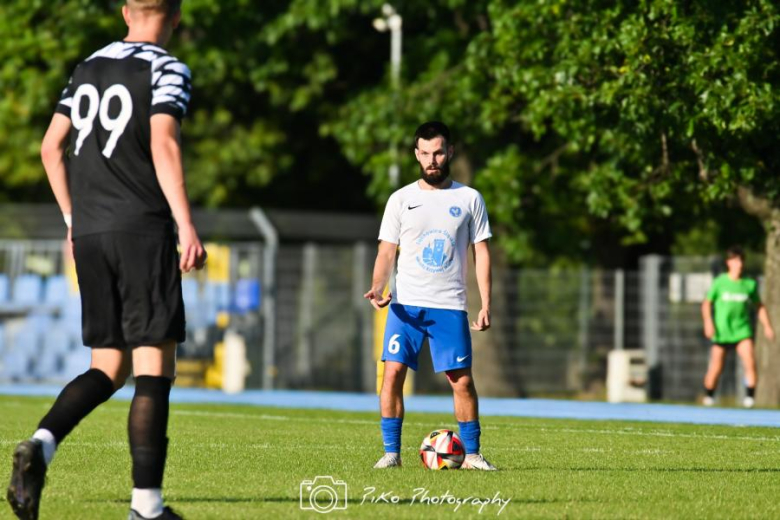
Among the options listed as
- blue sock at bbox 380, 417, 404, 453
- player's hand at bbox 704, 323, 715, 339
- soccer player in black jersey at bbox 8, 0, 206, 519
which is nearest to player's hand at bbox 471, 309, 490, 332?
blue sock at bbox 380, 417, 404, 453

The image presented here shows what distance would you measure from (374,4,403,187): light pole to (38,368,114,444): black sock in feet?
51.2

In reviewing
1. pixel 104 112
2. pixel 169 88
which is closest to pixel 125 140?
pixel 104 112

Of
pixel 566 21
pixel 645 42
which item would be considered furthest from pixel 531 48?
pixel 645 42

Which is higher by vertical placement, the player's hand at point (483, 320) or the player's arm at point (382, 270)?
the player's arm at point (382, 270)

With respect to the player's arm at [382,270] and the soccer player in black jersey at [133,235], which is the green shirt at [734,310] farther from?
the soccer player in black jersey at [133,235]

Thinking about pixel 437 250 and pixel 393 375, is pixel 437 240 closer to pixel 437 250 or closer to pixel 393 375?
pixel 437 250

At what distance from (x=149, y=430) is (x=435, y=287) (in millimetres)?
3311

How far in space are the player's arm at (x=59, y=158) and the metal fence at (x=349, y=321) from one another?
54.0ft

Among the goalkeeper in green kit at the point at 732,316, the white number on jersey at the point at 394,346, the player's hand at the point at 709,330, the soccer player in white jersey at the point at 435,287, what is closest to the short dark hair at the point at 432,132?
the soccer player in white jersey at the point at 435,287

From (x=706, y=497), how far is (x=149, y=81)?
3.32 metres

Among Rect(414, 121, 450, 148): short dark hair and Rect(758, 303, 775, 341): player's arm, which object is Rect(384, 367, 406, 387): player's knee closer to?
Rect(414, 121, 450, 148): short dark hair

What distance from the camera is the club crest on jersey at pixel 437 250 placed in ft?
30.6

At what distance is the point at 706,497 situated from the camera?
759 centimetres

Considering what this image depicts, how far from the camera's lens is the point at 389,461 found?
30.1ft
